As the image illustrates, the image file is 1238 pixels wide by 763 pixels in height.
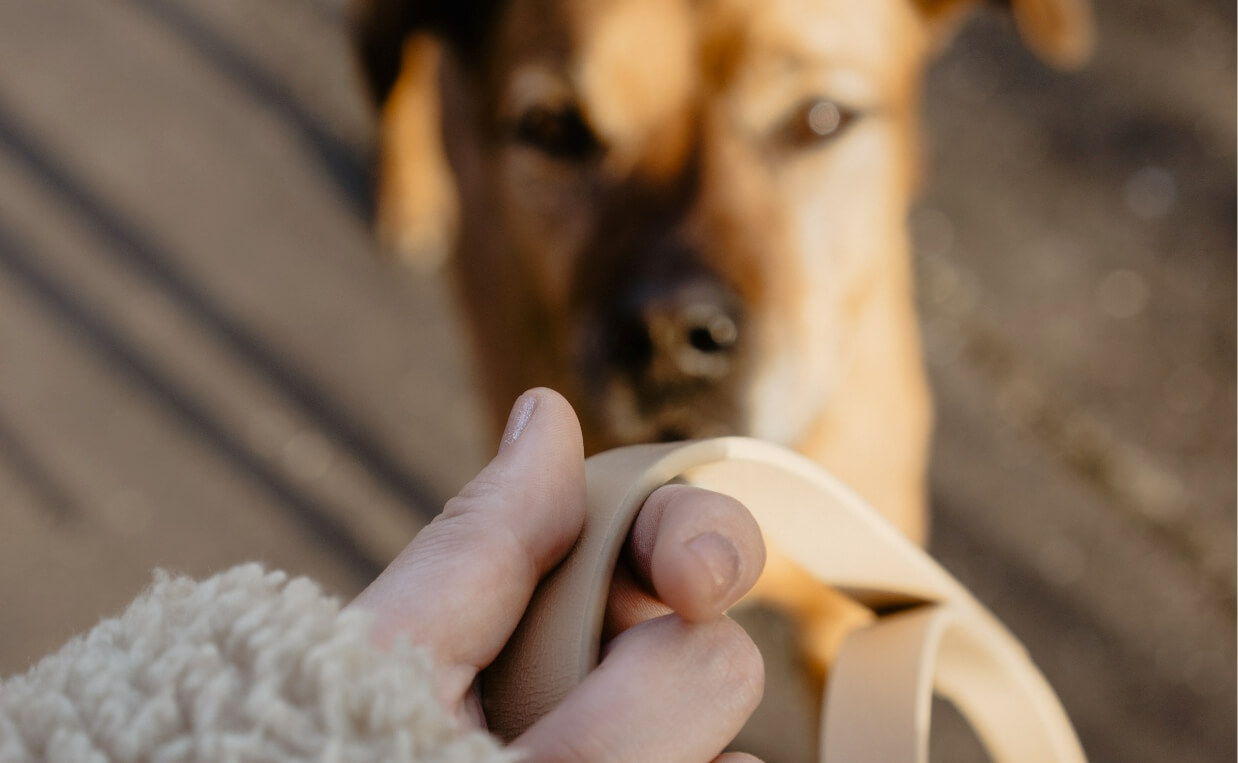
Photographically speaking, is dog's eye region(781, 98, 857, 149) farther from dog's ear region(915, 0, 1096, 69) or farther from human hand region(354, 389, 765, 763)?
human hand region(354, 389, 765, 763)

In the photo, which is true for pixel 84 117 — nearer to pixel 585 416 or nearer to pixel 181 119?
pixel 181 119

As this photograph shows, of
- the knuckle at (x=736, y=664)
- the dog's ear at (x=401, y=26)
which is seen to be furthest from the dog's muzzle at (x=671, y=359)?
the knuckle at (x=736, y=664)

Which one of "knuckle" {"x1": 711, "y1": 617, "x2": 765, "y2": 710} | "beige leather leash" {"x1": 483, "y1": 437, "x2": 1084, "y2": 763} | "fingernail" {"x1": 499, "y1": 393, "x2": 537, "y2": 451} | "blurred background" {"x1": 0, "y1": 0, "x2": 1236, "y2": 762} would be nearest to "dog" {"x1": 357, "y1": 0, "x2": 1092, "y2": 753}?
"blurred background" {"x1": 0, "y1": 0, "x2": 1236, "y2": 762}

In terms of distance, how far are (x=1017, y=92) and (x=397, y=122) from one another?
1.30 metres

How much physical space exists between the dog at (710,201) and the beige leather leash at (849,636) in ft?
1.59

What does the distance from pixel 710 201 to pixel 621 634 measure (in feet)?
2.82

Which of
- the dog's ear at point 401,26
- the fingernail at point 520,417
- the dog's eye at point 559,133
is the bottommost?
the fingernail at point 520,417

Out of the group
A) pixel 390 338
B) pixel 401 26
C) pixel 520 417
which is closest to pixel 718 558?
pixel 520 417

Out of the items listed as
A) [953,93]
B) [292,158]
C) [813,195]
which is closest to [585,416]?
[813,195]

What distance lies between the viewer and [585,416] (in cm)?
124

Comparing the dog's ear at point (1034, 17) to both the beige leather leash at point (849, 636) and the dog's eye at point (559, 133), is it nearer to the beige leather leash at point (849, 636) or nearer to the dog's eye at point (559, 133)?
the dog's eye at point (559, 133)

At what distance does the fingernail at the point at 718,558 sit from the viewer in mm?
446

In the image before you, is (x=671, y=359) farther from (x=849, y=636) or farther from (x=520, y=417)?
(x=520, y=417)

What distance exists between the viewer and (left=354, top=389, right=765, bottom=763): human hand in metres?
0.43
